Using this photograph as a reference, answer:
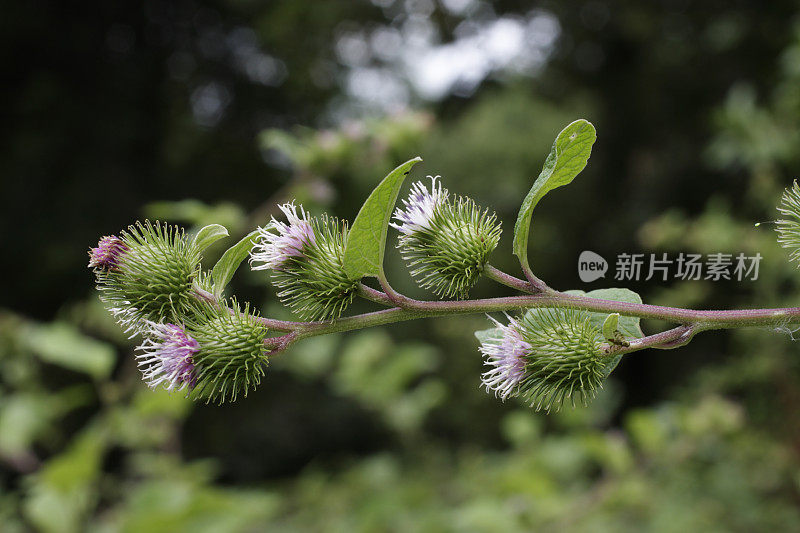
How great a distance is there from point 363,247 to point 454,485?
16.7 ft

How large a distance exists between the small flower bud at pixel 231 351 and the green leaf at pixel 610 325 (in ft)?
1.34

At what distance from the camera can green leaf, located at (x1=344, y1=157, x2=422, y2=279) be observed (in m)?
0.72

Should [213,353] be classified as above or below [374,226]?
below

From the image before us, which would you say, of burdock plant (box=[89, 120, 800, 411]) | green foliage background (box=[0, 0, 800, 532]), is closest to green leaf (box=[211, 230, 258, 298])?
burdock plant (box=[89, 120, 800, 411])

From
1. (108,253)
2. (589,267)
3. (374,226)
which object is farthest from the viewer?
(589,267)

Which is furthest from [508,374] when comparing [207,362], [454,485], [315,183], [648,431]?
[454,485]

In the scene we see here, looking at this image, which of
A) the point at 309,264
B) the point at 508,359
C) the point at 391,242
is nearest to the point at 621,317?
the point at 508,359

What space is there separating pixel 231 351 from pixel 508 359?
35 centimetres

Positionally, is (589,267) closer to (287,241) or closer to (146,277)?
(287,241)

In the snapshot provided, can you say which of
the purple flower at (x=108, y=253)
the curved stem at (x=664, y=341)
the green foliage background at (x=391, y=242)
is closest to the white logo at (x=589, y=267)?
the curved stem at (x=664, y=341)

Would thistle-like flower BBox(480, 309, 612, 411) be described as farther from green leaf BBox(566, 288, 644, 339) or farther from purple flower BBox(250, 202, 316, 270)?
purple flower BBox(250, 202, 316, 270)

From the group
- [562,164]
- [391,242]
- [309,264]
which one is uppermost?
[391,242]

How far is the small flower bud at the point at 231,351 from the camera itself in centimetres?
79

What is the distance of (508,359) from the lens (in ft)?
2.74
